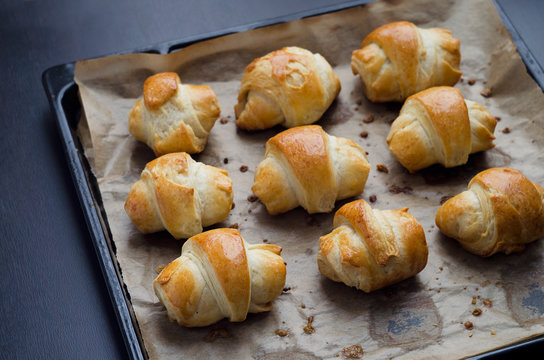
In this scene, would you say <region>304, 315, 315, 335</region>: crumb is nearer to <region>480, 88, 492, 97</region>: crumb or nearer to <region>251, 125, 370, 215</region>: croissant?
<region>251, 125, 370, 215</region>: croissant

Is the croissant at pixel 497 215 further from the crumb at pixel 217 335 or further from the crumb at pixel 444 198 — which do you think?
the crumb at pixel 217 335

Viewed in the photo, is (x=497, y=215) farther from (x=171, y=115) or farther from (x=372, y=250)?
(x=171, y=115)

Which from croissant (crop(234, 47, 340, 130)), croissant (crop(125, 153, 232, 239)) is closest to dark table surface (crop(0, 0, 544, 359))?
croissant (crop(125, 153, 232, 239))

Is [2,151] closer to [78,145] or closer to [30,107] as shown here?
[30,107]

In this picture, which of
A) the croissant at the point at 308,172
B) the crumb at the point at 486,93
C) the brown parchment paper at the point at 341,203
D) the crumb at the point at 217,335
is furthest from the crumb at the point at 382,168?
the crumb at the point at 217,335

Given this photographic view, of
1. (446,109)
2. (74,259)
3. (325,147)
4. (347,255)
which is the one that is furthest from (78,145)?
(446,109)
